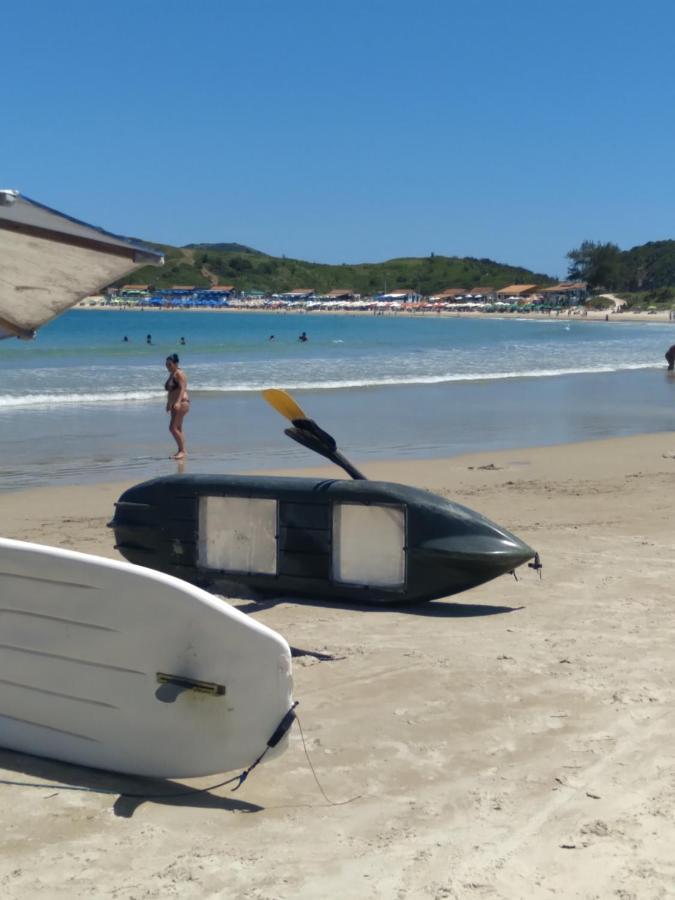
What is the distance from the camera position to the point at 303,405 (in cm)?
2266

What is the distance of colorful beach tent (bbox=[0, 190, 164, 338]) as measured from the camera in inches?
162

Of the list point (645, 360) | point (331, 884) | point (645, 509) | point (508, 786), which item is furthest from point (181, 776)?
point (645, 360)

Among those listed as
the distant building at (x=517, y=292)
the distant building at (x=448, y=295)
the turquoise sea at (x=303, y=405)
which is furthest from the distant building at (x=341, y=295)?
the turquoise sea at (x=303, y=405)

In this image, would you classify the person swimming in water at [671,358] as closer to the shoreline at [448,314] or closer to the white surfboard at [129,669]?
the white surfboard at [129,669]

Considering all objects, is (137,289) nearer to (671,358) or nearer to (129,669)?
(671,358)

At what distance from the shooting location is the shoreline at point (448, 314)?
103025 millimetres

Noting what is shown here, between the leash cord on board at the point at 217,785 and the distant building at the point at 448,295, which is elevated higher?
the distant building at the point at 448,295

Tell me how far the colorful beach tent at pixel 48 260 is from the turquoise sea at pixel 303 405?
8261 millimetres

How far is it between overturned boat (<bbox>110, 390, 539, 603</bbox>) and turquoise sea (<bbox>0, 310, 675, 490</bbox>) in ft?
19.9

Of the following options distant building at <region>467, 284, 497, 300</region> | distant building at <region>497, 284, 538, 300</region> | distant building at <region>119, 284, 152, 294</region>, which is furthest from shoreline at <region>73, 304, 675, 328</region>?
distant building at <region>467, 284, 497, 300</region>

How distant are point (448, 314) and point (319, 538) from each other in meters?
127

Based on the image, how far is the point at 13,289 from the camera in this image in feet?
13.6

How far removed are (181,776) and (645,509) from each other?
6.90m

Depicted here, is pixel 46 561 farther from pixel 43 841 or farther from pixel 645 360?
pixel 645 360
